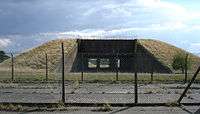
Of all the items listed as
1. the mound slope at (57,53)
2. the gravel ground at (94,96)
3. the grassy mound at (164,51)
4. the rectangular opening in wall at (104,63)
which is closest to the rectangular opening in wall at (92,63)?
the rectangular opening in wall at (104,63)

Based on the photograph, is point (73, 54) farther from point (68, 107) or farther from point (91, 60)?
point (68, 107)

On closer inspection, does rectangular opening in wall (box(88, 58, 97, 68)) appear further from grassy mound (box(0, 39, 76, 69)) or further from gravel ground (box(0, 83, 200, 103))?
gravel ground (box(0, 83, 200, 103))

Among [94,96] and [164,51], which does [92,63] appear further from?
[94,96]

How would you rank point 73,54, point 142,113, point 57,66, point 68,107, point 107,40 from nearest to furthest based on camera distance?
1. point 142,113
2. point 68,107
3. point 57,66
4. point 73,54
5. point 107,40

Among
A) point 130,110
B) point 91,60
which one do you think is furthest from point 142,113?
point 91,60

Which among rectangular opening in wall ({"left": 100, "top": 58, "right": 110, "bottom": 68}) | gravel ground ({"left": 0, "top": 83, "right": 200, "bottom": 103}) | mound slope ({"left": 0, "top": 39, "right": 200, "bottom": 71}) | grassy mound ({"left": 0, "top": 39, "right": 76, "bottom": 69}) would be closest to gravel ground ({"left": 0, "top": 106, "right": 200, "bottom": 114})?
gravel ground ({"left": 0, "top": 83, "right": 200, "bottom": 103})

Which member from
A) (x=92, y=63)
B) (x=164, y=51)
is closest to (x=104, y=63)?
(x=92, y=63)

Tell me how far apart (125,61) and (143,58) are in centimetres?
1027

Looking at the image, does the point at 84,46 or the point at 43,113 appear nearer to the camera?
the point at 43,113

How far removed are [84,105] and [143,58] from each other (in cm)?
4385

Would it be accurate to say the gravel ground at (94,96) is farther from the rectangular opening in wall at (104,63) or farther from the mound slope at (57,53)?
the rectangular opening in wall at (104,63)

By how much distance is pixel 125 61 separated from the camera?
68062 millimetres

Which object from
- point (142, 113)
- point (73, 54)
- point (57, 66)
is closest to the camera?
point (142, 113)

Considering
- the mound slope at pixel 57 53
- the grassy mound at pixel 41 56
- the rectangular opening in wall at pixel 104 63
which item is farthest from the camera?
the rectangular opening in wall at pixel 104 63
